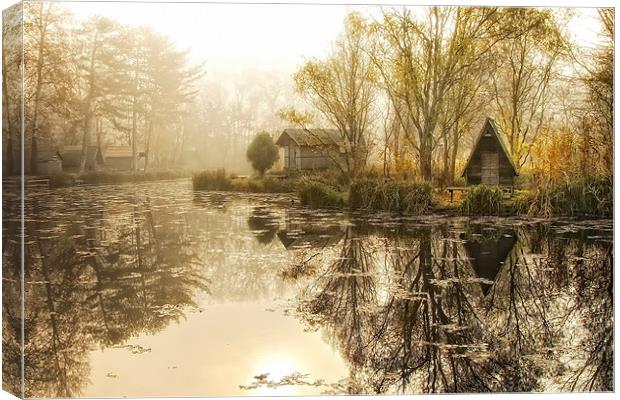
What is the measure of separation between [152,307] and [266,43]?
2.16m

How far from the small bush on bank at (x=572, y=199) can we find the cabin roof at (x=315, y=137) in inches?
64.9

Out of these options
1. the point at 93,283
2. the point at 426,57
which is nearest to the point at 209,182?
the point at 93,283

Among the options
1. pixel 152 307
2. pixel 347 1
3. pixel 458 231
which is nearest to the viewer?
pixel 152 307

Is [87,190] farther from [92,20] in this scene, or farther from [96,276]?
[92,20]

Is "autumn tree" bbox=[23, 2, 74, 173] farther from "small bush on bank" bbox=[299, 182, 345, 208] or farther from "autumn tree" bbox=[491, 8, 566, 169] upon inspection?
"autumn tree" bbox=[491, 8, 566, 169]

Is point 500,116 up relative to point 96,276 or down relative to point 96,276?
up

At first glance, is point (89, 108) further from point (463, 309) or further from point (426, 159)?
point (463, 309)

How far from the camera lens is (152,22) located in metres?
5.00

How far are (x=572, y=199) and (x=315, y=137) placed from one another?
2.22 m

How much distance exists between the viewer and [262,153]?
5555 mm

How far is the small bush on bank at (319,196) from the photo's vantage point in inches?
217

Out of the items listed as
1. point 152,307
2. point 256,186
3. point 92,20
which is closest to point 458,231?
point 256,186

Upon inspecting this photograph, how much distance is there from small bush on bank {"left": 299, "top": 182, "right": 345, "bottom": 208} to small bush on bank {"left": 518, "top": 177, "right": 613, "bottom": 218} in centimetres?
153

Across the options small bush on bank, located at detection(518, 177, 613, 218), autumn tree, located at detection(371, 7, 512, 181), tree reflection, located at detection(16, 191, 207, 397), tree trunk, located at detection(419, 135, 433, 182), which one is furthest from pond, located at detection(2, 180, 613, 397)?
autumn tree, located at detection(371, 7, 512, 181)
